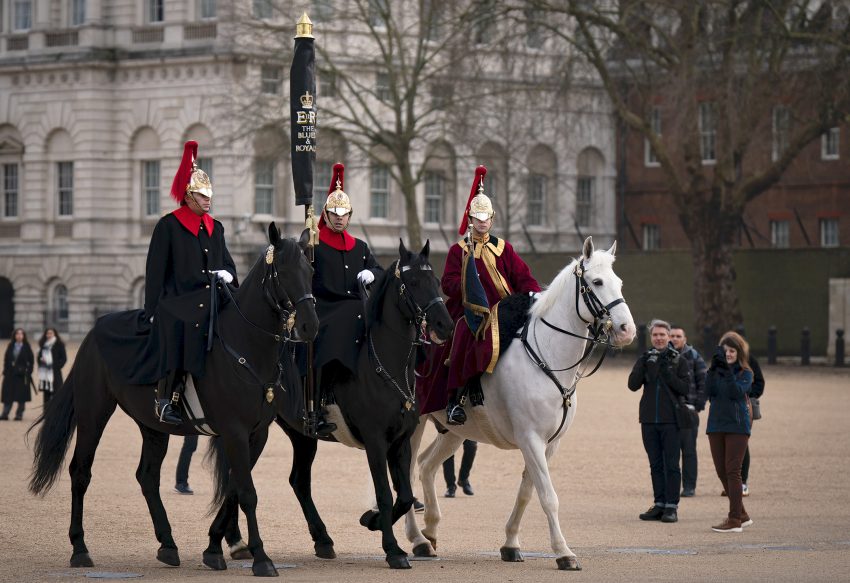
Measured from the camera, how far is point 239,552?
14.3 metres

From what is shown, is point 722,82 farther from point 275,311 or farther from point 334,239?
point 275,311

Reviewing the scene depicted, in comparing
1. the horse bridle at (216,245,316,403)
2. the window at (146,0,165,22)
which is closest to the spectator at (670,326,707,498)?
the horse bridle at (216,245,316,403)

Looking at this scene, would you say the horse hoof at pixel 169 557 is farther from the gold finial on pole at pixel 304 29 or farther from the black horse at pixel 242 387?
the gold finial on pole at pixel 304 29

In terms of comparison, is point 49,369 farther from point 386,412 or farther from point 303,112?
point 386,412

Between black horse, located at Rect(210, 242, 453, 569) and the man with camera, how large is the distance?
185 inches

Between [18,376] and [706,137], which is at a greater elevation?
[706,137]

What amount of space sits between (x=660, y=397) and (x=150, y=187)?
151 ft

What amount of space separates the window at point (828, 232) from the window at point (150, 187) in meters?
23.0

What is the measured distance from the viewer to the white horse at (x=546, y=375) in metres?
14.2

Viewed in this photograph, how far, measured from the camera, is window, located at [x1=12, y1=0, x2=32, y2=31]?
216 feet

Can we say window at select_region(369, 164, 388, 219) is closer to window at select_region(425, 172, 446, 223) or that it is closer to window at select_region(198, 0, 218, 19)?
window at select_region(425, 172, 446, 223)

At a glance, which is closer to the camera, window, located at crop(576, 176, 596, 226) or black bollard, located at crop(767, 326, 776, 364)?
black bollard, located at crop(767, 326, 776, 364)

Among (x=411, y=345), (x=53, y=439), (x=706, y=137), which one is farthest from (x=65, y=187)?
(x=411, y=345)

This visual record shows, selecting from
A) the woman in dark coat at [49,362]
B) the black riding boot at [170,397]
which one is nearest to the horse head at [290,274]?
the black riding boot at [170,397]
